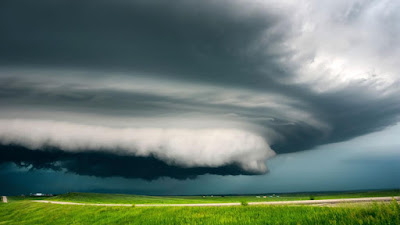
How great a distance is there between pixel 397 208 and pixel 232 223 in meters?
10.0

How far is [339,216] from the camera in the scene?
53.2 feet

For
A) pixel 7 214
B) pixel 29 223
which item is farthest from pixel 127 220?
pixel 7 214

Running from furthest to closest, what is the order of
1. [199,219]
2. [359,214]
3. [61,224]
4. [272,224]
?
[61,224] → [199,219] → [272,224] → [359,214]

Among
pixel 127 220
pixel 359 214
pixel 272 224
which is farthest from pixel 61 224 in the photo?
pixel 359 214

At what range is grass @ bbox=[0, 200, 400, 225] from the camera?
14.9 metres

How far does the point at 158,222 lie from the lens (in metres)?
24.7

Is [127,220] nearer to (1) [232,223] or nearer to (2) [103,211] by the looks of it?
(2) [103,211]

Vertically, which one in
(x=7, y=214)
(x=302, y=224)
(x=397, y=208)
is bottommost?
(x=7, y=214)

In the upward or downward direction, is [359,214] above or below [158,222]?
above

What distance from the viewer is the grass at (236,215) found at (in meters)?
14.9

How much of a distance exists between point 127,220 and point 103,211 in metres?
10.5

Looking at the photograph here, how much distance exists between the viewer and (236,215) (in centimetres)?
2370

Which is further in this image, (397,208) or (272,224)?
(272,224)

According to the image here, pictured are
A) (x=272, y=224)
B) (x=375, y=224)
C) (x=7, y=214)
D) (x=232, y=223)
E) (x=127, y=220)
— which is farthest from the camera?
(x=7, y=214)
